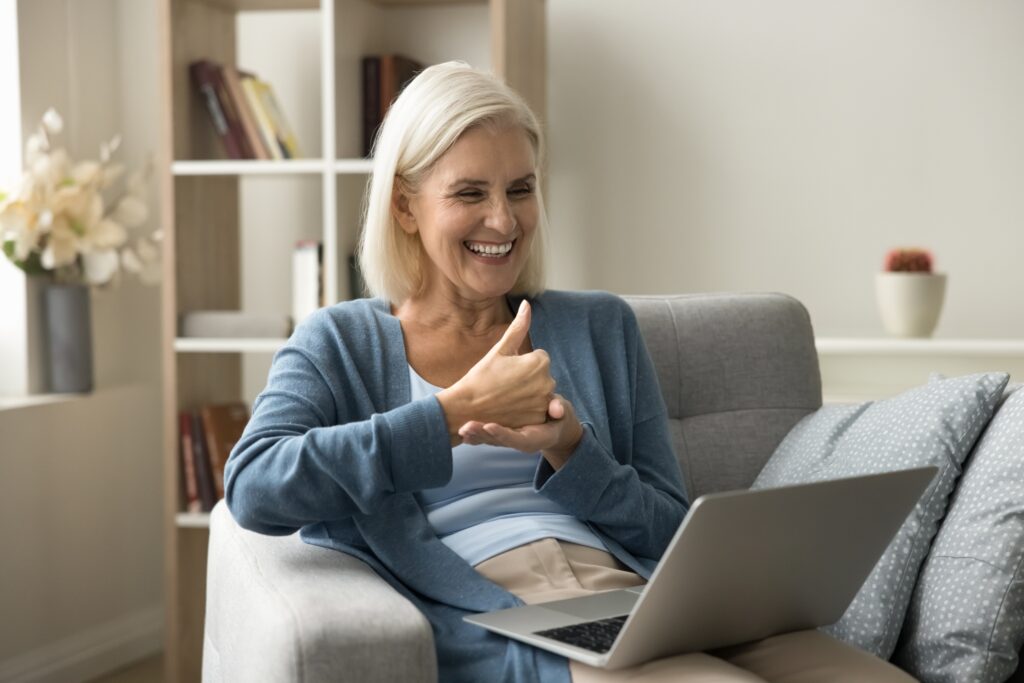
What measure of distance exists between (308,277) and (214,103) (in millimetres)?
463

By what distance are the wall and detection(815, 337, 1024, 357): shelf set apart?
5.73 feet

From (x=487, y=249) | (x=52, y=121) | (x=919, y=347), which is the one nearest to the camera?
(x=487, y=249)

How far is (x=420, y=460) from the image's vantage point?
1565 mm

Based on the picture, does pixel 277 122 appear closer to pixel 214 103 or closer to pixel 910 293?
pixel 214 103

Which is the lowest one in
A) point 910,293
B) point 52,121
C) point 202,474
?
point 202,474

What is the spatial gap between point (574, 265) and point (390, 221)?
4.65 ft

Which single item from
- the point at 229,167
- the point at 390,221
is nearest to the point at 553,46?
the point at 229,167

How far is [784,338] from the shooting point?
2.24m

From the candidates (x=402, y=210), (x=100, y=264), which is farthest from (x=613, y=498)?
(x=100, y=264)

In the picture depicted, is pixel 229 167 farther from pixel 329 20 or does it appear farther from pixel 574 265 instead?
pixel 574 265

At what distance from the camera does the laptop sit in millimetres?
1298

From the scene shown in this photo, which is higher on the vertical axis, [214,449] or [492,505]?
[492,505]

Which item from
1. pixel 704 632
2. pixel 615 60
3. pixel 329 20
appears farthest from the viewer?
pixel 615 60

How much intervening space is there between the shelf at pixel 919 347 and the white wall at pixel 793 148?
0.27 meters
